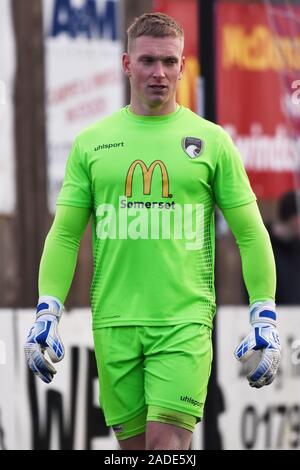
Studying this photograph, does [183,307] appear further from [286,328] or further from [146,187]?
[286,328]

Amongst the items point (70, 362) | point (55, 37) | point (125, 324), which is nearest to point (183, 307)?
point (125, 324)

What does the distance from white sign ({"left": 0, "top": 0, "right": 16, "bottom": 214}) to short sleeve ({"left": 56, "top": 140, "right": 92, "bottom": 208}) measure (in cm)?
295

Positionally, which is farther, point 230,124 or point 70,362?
point 230,124

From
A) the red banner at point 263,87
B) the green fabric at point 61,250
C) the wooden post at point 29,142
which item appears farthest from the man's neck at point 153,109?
the red banner at point 263,87

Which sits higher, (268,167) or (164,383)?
(268,167)

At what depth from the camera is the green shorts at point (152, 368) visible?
5688 mm

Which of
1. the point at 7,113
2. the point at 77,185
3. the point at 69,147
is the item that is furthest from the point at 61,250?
the point at 69,147

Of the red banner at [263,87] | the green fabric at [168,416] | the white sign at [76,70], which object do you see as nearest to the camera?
the green fabric at [168,416]

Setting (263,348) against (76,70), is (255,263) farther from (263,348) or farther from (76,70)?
(76,70)

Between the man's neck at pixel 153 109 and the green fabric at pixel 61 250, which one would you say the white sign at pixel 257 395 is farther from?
the man's neck at pixel 153 109

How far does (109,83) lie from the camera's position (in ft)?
30.3

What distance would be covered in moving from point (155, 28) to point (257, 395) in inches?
157

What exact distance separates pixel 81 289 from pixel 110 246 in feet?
11.1

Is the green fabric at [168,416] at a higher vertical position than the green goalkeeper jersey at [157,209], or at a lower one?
lower
